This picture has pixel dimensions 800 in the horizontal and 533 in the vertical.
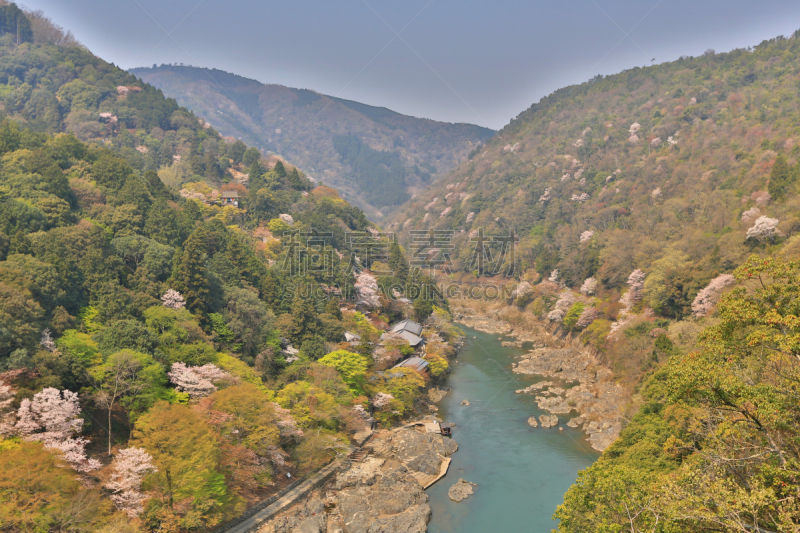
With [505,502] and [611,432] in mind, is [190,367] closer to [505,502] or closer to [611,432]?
[505,502]

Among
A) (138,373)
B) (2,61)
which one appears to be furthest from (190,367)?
(2,61)

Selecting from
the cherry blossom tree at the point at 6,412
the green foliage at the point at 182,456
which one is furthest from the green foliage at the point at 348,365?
the cherry blossom tree at the point at 6,412

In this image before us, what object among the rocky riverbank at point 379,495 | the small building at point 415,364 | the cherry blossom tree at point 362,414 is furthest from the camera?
the small building at point 415,364

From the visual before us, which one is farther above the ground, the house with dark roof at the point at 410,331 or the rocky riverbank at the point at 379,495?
the house with dark roof at the point at 410,331

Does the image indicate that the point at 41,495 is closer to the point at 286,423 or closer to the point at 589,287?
the point at 286,423

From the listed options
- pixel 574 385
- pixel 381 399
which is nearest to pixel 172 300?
pixel 381 399

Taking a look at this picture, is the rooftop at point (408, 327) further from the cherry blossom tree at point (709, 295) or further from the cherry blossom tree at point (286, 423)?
the cherry blossom tree at point (709, 295)
